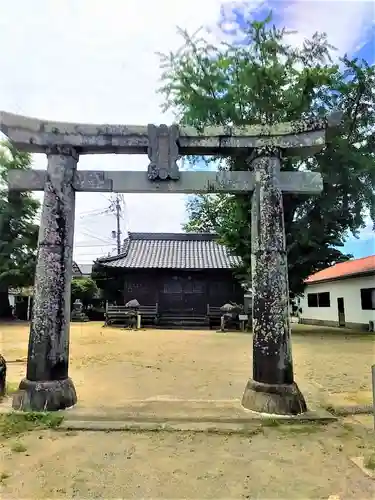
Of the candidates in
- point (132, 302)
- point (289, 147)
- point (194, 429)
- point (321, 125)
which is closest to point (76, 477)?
point (194, 429)

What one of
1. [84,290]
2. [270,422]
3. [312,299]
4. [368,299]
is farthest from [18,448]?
[312,299]

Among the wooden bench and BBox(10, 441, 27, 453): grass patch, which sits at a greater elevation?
the wooden bench

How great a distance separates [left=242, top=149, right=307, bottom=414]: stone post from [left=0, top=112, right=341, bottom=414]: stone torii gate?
0.04 ft

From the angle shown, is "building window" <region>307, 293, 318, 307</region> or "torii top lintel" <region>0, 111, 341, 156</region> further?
"building window" <region>307, 293, 318, 307</region>

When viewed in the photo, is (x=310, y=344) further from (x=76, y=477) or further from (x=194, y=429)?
(x=76, y=477)

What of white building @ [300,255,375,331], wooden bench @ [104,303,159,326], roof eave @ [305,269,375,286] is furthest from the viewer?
wooden bench @ [104,303,159,326]

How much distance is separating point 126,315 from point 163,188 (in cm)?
1715

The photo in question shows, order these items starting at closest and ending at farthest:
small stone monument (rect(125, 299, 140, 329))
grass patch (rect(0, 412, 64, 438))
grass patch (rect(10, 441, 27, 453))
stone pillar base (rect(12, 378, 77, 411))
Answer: grass patch (rect(10, 441, 27, 453)) < grass patch (rect(0, 412, 64, 438)) < stone pillar base (rect(12, 378, 77, 411)) < small stone monument (rect(125, 299, 140, 329))

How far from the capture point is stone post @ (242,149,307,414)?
4.94 meters

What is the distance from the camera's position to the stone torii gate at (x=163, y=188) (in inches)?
199

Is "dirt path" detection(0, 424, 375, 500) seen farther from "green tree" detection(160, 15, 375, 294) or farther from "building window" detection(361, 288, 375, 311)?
"building window" detection(361, 288, 375, 311)

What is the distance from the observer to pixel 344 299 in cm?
2292

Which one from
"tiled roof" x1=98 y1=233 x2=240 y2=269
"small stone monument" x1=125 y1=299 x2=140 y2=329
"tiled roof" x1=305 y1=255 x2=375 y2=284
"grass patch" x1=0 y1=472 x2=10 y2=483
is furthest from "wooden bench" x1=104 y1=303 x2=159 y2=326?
"grass patch" x1=0 y1=472 x2=10 y2=483

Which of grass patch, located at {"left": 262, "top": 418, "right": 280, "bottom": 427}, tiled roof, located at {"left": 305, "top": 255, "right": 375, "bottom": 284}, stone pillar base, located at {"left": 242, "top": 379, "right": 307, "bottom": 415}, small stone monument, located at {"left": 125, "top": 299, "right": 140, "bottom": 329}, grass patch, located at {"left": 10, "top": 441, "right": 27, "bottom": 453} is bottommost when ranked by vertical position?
grass patch, located at {"left": 10, "top": 441, "right": 27, "bottom": 453}
